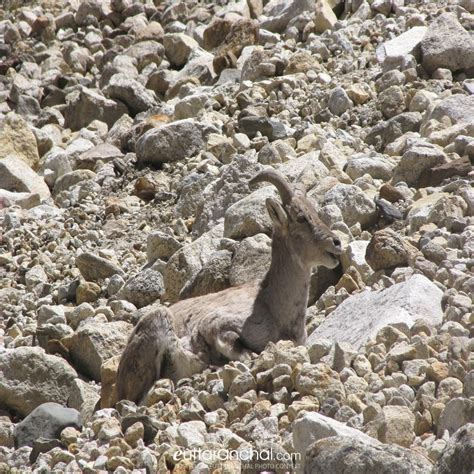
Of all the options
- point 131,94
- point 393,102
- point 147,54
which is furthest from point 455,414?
point 147,54

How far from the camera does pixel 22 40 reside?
19.8m

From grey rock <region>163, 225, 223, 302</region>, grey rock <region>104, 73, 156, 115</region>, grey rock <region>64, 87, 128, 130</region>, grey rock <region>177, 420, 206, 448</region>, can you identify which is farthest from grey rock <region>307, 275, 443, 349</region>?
grey rock <region>64, 87, 128, 130</region>

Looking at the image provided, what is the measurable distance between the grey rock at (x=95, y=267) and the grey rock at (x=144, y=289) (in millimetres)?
649

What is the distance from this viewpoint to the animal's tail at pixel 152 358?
27.5 ft

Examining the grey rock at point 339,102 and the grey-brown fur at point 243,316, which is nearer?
the grey-brown fur at point 243,316

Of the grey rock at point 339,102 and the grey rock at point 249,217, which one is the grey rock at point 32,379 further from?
the grey rock at point 339,102

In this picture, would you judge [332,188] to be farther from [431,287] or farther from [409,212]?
[431,287]

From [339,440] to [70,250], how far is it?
26.9 ft

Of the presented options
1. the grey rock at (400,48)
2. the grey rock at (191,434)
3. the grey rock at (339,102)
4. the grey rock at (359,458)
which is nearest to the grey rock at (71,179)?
the grey rock at (339,102)

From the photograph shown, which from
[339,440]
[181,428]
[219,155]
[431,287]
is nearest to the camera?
[339,440]

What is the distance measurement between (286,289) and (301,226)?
510 mm

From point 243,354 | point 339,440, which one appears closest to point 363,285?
point 243,354

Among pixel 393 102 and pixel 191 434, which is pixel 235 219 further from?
pixel 191 434

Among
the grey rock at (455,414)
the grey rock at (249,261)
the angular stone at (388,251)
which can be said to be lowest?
the grey rock at (249,261)
